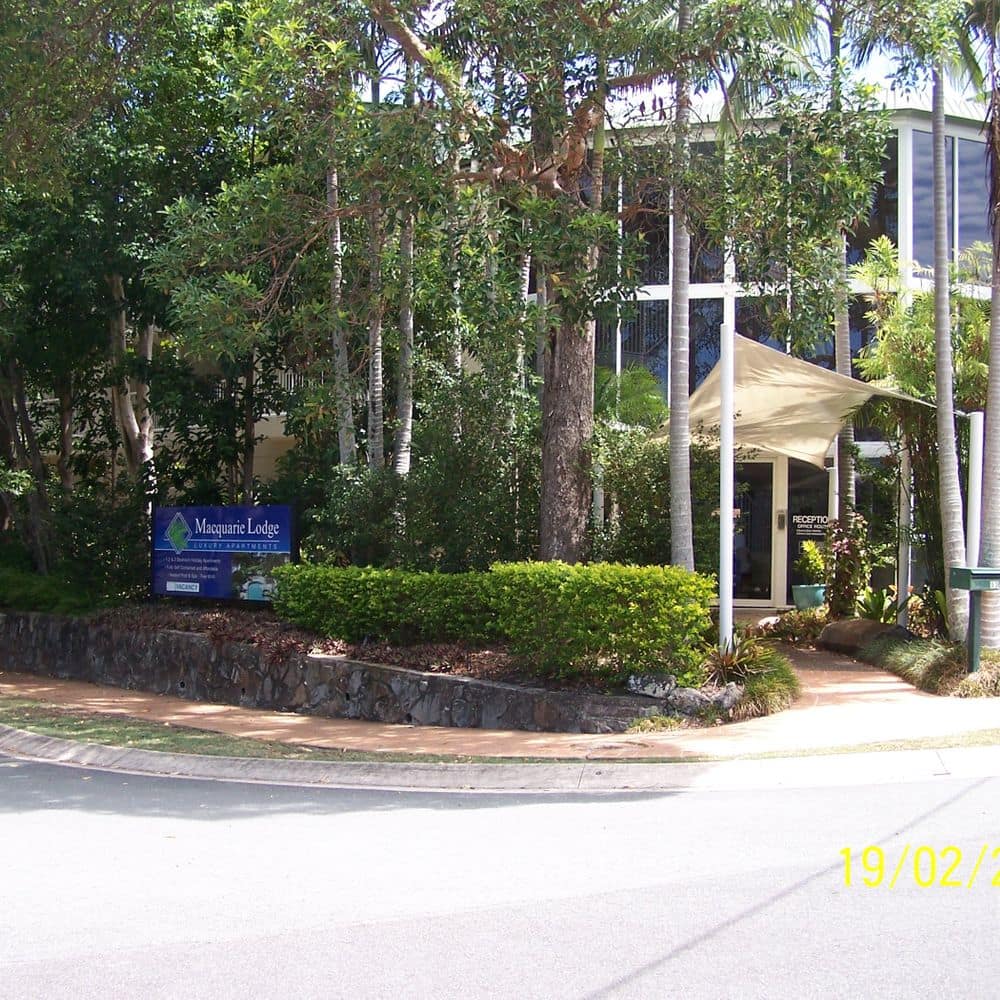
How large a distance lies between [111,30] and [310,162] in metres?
4.56

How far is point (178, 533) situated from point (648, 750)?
405 inches

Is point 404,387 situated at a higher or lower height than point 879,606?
higher

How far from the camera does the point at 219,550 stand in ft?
58.3

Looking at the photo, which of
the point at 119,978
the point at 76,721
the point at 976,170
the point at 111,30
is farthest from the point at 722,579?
the point at 976,170

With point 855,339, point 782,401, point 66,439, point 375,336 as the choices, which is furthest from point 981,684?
point 66,439

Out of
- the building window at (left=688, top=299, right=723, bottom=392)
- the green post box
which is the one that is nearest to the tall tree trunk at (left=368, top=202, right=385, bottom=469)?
the green post box

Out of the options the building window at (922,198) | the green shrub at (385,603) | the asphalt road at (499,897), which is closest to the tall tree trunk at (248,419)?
the green shrub at (385,603)

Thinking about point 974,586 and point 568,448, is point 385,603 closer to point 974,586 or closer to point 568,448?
point 568,448

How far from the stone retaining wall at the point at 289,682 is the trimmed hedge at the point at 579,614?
0.40 meters

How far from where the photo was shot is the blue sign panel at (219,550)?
56.0 ft

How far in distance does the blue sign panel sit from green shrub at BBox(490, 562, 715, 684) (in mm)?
5692

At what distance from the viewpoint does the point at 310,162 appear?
41.5 feet

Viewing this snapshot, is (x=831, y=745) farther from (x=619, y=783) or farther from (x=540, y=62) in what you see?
(x=540, y=62)

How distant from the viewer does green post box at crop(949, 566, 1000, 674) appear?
12.6 metres
